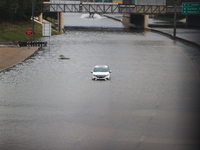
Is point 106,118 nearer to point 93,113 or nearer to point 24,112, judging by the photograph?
point 93,113

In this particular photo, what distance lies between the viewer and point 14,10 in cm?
9306

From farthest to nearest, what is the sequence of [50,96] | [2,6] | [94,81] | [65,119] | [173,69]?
[2,6], [173,69], [94,81], [50,96], [65,119]

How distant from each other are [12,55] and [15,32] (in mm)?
34113

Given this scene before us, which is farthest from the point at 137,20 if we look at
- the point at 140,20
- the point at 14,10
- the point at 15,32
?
the point at 15,32

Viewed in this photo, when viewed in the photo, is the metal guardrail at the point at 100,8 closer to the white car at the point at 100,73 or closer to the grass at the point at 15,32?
the grass at the point at 15,32

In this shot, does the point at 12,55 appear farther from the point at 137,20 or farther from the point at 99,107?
the point at 137,20

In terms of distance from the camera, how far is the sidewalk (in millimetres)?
45356

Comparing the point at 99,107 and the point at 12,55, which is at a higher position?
the point at 12,55

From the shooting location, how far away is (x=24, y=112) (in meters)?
23.4

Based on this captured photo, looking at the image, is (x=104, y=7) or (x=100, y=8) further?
(x=104, y=7)

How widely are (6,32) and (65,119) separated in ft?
215

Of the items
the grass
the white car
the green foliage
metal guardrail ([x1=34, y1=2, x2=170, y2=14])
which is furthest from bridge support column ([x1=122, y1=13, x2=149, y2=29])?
the white car

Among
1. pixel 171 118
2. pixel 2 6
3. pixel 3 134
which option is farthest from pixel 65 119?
pixel 2 6

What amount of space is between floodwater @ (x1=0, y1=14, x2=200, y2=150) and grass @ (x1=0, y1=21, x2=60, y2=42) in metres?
34.7
